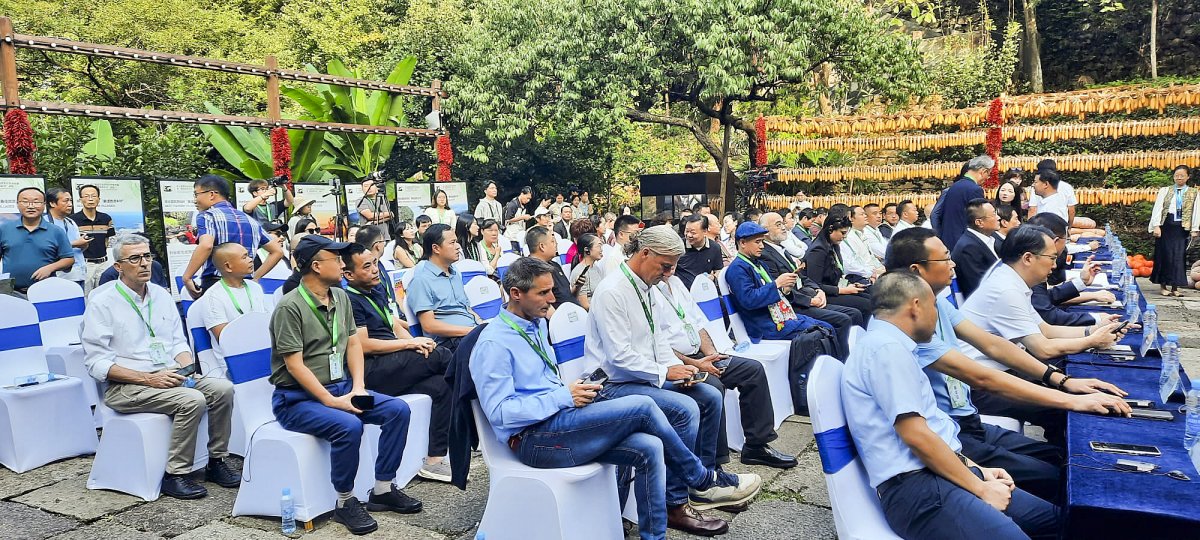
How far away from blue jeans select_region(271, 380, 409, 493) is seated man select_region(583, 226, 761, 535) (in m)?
→ 1.00

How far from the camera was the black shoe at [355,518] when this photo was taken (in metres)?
3.67

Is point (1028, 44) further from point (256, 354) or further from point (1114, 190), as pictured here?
point (256, 354)

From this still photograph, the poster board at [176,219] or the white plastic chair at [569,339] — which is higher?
the poster board at [176,219]

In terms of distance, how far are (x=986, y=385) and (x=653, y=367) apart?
1415 mm

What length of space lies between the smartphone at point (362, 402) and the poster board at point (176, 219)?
5360mm

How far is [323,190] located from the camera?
11.1m

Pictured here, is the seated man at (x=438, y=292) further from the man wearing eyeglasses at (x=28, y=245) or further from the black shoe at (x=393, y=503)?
the man wearing eyeglasses at (x=28, y=245)

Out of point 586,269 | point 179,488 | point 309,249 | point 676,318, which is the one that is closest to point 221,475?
point 179,488

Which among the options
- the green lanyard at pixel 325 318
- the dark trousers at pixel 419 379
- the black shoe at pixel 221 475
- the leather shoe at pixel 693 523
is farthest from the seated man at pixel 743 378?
the black shoe at pixel 221 475

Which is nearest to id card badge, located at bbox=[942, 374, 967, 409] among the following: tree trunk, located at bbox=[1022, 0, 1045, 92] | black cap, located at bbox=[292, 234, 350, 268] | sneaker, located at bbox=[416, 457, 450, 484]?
sneaker, located at bbox=[416, 457, 450, 484]

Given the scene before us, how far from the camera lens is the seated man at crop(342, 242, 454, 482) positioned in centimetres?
426

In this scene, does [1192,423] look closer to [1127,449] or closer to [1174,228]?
[1127,449]

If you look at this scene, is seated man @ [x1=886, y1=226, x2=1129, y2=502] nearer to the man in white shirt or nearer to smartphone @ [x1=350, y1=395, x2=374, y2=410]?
smartphone @ [x1=350, y1=395, x2=374, y2=410]

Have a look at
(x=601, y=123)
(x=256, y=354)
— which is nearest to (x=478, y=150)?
(x=601, y=123)
